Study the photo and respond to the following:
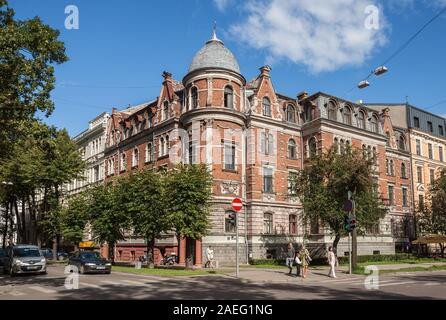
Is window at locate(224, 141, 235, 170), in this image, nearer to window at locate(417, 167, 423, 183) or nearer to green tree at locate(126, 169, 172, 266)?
green tree at locate(126, 169, 172, 266)

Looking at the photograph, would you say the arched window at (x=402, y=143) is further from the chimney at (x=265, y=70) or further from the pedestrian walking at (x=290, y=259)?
the pedestrian walking at (x=290, y=259)

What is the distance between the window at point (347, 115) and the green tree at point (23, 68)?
3081 cm

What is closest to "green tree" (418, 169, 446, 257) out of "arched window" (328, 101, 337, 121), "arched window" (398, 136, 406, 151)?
"arched window" (398, 136, 406, 151)

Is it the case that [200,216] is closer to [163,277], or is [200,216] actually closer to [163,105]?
[163,277]

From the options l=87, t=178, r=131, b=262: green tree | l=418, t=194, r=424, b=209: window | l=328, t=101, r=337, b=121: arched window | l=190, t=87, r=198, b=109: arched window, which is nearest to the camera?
l=87, t=178, r=131, b=262: green tree

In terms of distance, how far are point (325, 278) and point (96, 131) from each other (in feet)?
138

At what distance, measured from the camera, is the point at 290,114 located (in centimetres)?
4328

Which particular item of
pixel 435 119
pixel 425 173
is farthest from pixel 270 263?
pixel 435 119

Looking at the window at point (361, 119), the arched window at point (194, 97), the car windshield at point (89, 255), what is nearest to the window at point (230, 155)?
the arched window at point (194, 97)

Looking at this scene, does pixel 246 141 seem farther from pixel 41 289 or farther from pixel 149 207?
pixel 41 289

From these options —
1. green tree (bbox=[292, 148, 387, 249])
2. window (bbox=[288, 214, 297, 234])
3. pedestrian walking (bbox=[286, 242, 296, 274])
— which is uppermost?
green tree (bbox=[292, 148, 387, 249])

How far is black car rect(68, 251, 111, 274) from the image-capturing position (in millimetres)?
26297

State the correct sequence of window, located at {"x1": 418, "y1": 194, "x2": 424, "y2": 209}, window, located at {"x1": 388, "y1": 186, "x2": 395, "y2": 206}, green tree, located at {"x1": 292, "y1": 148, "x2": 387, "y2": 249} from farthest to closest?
1. window, located at {"x1": 418, "y1": 194, "x2": 424, "y2": 209}
2. window, located at {"x1": 388, "y1": 186, "x2": 395, "y2": 206}
3. green tree, located at {"x1": 292, "y1": 148, "x2": 387, "y2": 249}

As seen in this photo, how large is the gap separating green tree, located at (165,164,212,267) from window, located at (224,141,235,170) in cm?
674
